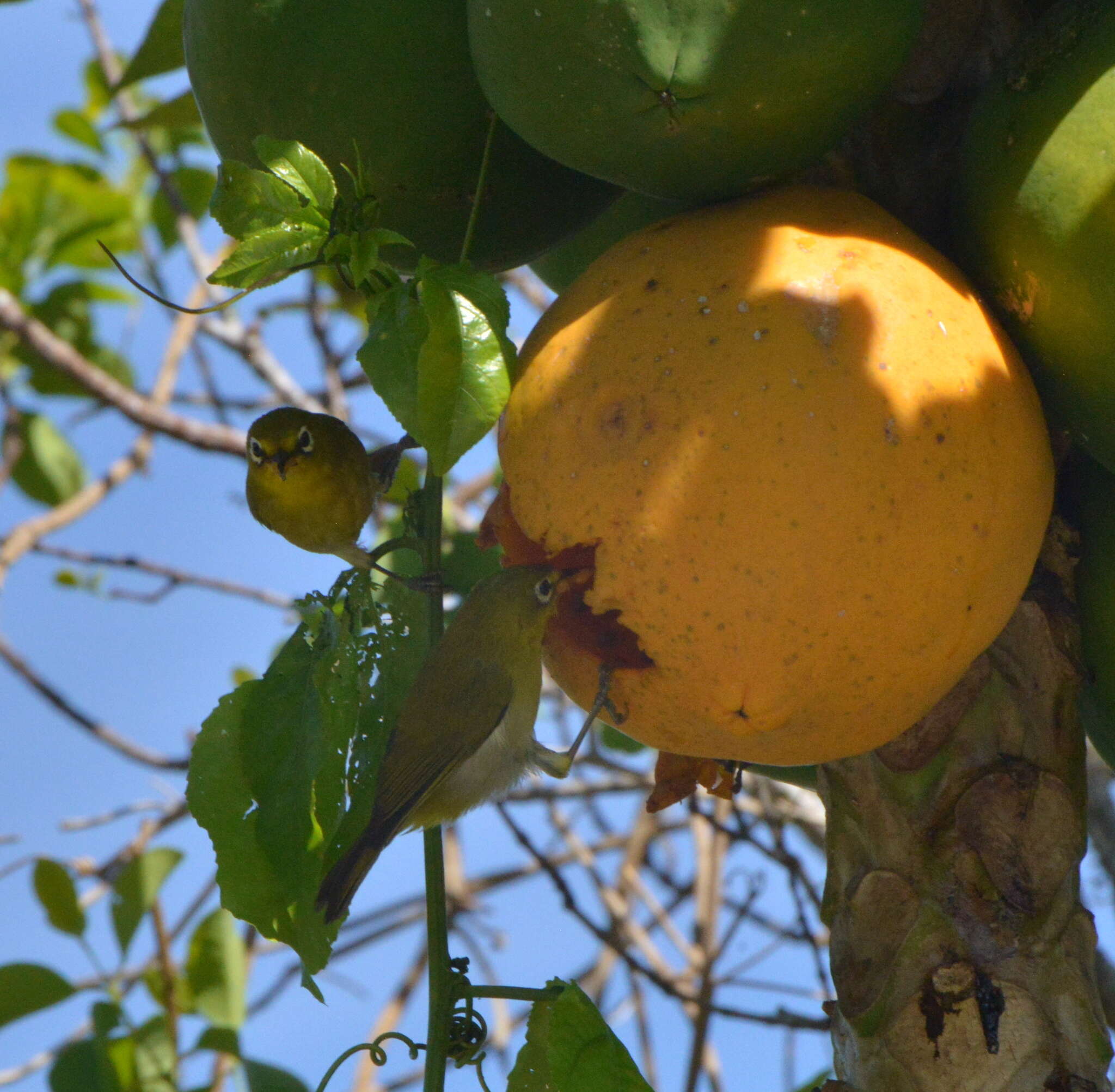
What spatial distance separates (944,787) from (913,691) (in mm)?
127

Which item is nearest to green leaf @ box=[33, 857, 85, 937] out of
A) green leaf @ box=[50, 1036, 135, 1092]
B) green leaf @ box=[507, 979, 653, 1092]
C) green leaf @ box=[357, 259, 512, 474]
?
green leaf @ box=[50, 1036, 135, 1092]

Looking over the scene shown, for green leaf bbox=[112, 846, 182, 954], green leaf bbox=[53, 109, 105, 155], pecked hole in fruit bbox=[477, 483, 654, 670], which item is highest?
green leaf bbox=[53, 109, 105, 155]

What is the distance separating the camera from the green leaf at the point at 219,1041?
6.38ft

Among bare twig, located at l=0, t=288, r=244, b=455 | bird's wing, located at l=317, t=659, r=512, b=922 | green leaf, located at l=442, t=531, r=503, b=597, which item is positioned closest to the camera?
bird's wing, located at l=317, t=659, r=512, b=922

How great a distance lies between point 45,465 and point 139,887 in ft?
4.14

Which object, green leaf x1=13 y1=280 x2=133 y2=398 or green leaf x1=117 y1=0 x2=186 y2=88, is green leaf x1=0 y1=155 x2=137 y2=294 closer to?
green leaf x1=13 y1=280 x2=133 y2=398

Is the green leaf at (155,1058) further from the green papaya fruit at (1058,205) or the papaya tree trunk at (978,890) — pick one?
the green papaya fruit at (1058,205)

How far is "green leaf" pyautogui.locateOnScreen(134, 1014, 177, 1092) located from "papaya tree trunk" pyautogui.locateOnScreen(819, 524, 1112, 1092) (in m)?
1.17

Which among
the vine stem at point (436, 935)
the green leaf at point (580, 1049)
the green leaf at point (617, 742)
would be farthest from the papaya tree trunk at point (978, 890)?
the green leaf at point (617, 742)

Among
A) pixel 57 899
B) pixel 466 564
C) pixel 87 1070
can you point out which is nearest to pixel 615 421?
pixel 466 564

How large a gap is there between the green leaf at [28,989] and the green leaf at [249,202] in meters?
1.29

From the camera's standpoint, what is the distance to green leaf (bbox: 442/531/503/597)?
5.31 ft

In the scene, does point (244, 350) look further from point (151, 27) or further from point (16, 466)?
point (151, 27)

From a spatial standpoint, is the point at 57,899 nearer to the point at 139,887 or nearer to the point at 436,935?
the point at 139,887
